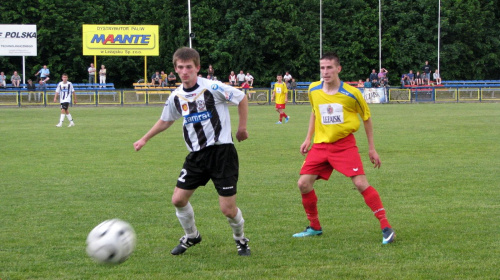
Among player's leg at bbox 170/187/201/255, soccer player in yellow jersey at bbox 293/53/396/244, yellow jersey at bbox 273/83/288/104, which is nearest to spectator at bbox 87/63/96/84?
yellow jersey at bbox 273/83/288/104

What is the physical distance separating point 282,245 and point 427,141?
34.9ft

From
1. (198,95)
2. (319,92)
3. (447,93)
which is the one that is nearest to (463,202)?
(319,92)

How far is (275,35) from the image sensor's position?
1951 inches

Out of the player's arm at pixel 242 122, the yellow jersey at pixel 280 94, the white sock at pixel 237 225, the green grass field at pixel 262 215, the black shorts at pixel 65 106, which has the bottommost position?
the green grass field at pixel 262 215

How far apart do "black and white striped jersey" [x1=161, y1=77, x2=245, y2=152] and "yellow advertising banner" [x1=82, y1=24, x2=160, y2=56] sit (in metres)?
38.2

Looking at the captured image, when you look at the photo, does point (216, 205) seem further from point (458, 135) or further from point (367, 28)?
point (367, 28)

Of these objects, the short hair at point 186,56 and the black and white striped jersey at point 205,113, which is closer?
the short hair at point 186,56

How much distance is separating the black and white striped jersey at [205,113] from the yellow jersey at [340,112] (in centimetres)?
106

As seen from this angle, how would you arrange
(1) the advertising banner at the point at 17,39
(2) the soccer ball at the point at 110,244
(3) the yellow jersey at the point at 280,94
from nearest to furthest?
(2) the soccer ball at the point at 110,244 < (3) the yellow jersey at the point at 280,94 < (1) the advertising banner at the point at 17,39

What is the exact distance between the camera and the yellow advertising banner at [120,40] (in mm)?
42812

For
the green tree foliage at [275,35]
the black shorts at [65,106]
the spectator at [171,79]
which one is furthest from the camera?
the green tree foliage at [275,35]

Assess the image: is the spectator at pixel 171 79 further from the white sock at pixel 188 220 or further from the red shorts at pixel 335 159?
the white sock at pixel 188 220

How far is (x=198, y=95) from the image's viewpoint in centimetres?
579

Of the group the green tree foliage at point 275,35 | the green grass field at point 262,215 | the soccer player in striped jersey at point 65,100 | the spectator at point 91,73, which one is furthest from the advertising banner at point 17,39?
the green grass field at point 262,215
